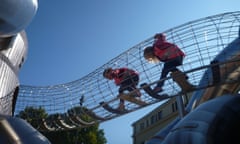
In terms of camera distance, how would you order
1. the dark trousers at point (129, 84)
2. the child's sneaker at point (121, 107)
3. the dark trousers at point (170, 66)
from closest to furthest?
the dark trousers at point (170, 66) < the dark trousers at point (129, 84) < the child's sneaker at point (121, 107)

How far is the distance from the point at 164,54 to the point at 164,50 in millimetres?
70

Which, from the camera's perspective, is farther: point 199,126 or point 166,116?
point 166,116

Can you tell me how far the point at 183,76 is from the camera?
406cm

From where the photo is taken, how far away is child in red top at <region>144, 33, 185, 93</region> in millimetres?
4406

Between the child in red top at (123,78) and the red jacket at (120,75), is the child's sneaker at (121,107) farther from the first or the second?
the red jacket at (120,75)

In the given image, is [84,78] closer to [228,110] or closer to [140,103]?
[140,103]

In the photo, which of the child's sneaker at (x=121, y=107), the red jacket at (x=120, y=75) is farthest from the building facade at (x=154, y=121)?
the child's sneaker at (x=121, y=107)

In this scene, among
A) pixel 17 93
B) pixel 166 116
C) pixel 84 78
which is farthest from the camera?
pixel 166 116

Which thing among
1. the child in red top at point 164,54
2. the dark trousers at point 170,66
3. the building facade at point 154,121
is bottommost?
the building facade at point 154,121

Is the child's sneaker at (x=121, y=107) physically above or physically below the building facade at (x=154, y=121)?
above

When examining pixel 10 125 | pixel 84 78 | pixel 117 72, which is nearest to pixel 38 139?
pixel 10 125

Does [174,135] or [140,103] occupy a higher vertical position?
[140,103]

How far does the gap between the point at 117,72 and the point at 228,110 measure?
7.31 feet

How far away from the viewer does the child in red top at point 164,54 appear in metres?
4.41
